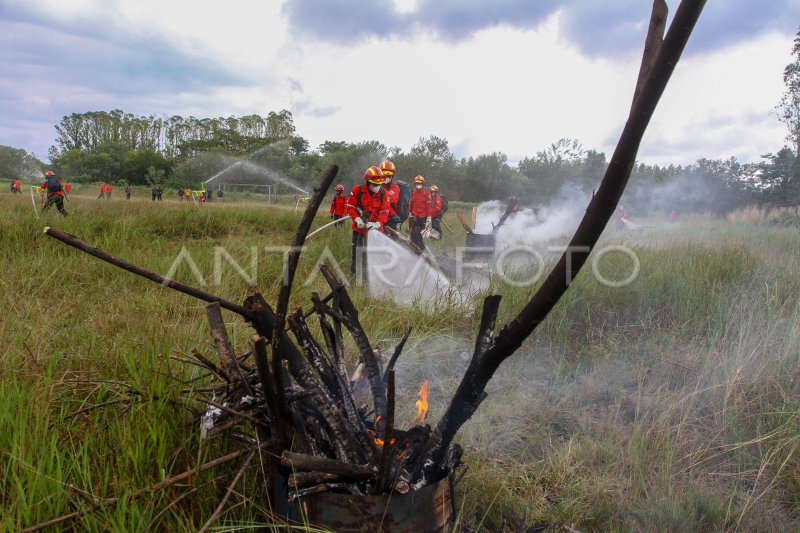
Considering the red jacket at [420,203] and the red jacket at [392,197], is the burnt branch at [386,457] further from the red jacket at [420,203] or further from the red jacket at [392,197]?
Result: the red jacket at [420,203]

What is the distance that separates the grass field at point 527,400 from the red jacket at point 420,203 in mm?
6411

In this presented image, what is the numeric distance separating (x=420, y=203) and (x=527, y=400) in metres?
8.84

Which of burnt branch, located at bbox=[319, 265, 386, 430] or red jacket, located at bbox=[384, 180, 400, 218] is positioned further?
red jacket, located at bbox=[384, 180, 400, 218]

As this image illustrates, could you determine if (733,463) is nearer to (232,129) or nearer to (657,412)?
(657,412)

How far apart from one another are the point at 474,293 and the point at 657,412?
2119mm

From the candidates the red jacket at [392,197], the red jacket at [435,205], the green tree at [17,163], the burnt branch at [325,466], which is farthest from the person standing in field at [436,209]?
the green tree at [17,163]

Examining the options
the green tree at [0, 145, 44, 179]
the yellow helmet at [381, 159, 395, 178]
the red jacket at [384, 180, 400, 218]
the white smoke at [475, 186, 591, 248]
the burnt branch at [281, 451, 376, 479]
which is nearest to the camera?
the burnt branch at [281, 451, 376, 479]

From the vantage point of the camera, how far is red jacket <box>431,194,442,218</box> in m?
12.1

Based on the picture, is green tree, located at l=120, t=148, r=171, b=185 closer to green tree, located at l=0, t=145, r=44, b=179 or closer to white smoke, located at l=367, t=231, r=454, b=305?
green tree, located at l=0, t=145, r=44, b=179

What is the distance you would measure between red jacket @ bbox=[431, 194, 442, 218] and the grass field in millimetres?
6826

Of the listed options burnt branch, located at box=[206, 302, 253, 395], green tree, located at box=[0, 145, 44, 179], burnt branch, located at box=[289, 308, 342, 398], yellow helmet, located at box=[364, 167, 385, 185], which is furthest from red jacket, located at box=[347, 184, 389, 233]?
green tree, located at box=[0, 145, 44, 179]

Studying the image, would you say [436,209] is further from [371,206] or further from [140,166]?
[140,166]

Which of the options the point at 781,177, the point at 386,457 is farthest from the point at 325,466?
the point at 781,177

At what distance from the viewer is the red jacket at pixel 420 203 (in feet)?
38.7
